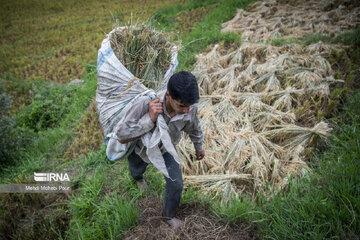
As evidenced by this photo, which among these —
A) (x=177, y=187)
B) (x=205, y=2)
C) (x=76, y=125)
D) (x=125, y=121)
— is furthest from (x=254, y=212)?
(x=205, y=2)

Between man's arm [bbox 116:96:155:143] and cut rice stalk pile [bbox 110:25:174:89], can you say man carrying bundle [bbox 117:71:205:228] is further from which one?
cut rice stalk pile [bbox 110:25:174:89]

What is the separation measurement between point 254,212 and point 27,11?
545 inches

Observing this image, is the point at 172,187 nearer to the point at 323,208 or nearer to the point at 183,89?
the point at 183,89

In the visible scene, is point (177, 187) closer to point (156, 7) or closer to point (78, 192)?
point (78, 192)

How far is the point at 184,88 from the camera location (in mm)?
1185

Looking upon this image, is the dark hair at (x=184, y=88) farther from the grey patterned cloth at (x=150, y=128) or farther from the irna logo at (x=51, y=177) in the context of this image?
the irna logo at (x=51, y=177)

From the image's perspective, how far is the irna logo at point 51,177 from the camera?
267 cm

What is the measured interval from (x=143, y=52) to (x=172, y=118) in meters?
0.77

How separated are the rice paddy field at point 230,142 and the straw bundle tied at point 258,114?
0.02 meters

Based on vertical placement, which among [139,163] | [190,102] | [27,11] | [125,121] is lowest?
[139,163]

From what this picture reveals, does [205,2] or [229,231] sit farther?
[205,2]

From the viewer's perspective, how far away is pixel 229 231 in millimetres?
1570

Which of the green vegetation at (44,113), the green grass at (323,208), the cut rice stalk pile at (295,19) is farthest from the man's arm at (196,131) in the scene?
the cut rice stalk pile at (295,19)

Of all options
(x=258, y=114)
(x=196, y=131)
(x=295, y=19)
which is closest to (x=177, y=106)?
(x=196, y=131)
